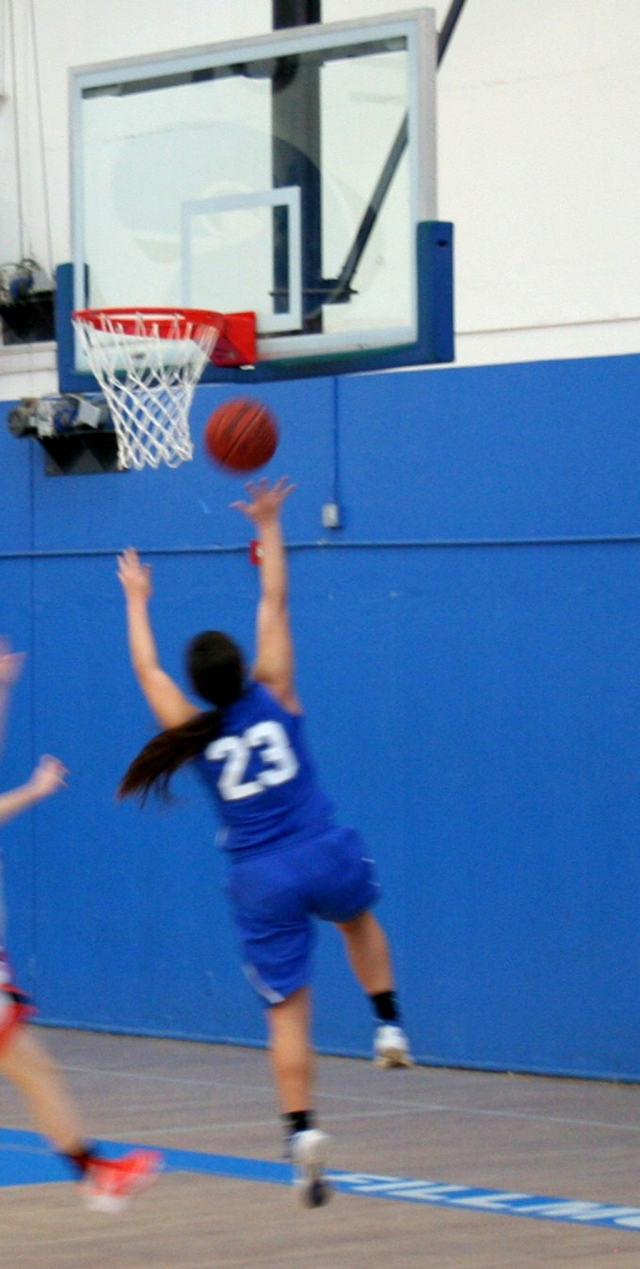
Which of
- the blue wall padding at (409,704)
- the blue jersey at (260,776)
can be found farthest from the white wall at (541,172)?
the blue jersey at (260,776)

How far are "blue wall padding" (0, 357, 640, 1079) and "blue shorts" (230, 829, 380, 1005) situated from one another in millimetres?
3078

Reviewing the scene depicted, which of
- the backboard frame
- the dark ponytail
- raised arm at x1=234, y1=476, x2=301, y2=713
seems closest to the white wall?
the backboard frame

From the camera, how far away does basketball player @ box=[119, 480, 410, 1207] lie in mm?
6176

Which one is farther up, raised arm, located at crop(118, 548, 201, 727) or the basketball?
the basketball

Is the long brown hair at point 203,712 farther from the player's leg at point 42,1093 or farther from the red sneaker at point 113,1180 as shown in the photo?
the red sneaker at point 113,1180

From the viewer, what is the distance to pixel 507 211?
11031mm

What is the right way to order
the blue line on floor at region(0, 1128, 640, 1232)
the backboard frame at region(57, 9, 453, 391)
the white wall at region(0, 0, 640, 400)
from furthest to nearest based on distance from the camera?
the white wall at region(0, 0, 640, 400), the backboard frame at region(57, 9, 453, 391), the blue line on floor at region(0, 1128, 640, 1232)

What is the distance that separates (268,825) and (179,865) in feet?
14.8

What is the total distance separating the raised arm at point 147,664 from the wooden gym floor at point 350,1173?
1638 millimetres

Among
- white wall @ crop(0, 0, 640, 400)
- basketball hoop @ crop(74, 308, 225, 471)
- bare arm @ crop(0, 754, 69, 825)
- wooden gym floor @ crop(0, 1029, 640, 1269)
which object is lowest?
wooden gym floor @ crop(0, 1029, 640, 1269)

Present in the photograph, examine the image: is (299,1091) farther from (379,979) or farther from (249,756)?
(249,756)

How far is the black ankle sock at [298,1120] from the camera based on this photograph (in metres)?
6.13

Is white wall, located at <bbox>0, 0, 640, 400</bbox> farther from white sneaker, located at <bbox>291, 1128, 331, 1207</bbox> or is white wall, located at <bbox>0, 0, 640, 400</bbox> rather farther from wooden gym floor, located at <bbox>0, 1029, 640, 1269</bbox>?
white sneaker, located at <bbox>291, 1128, 331, 1207</bbox>

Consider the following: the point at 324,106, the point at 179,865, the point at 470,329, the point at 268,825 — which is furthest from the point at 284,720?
the point at 470,329
